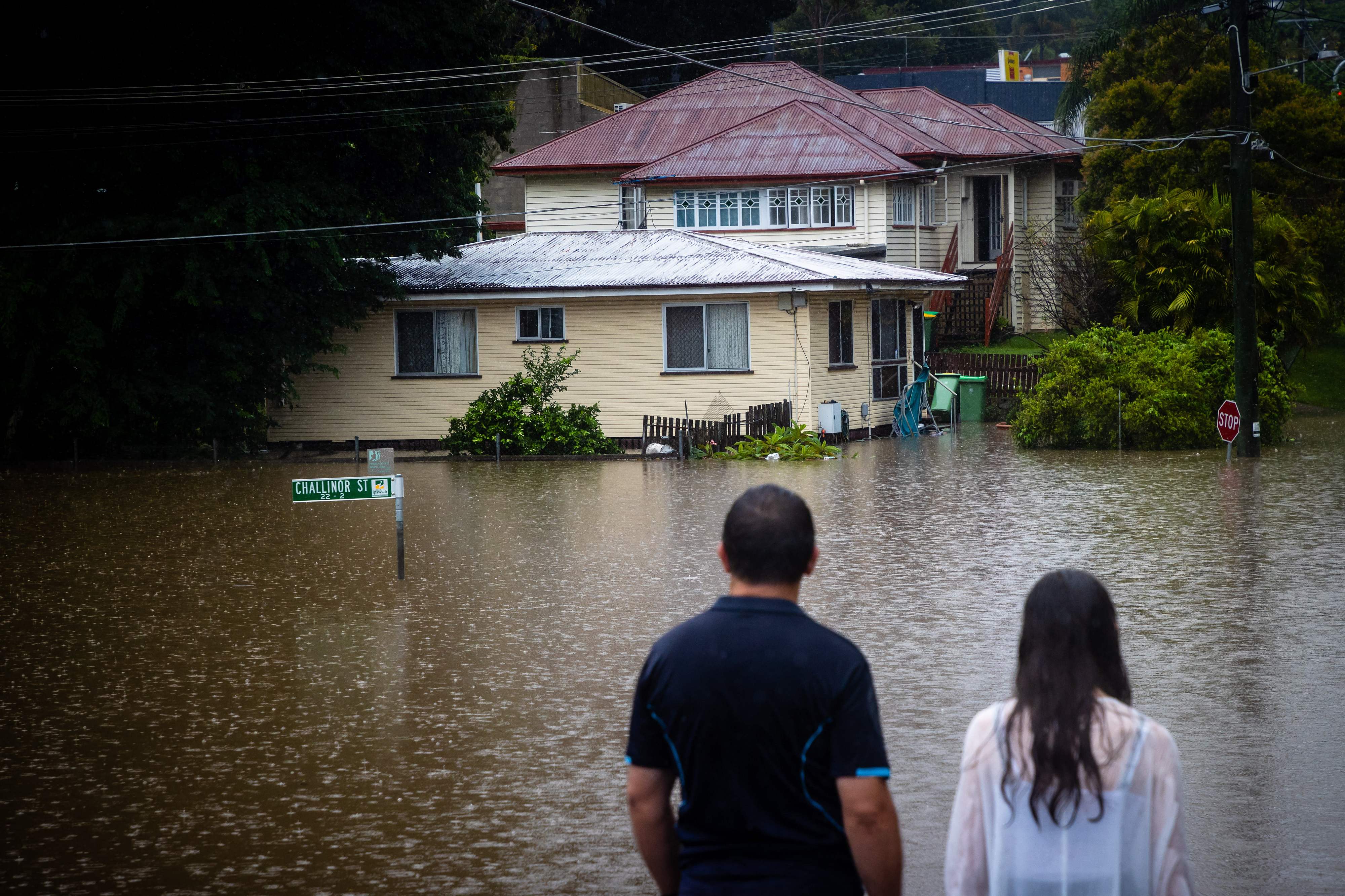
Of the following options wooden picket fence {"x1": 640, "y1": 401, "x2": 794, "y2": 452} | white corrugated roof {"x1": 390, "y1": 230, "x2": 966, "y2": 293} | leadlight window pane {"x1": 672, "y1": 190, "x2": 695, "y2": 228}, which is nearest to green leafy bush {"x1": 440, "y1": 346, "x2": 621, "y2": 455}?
wooden picket fence {"x1": 640, "y1": 401, "x2": 794, "y2": 452}

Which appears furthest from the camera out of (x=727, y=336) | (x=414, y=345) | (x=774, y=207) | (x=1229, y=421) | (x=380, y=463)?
(x=774, y=207)

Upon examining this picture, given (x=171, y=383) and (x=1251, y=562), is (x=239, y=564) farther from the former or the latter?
(x=171, y=383)

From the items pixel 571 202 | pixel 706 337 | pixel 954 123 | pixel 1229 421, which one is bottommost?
pixel 1229 421

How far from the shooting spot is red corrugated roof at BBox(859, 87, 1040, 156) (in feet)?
142

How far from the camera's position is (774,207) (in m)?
38.3

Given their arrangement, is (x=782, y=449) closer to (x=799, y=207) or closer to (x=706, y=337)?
(x=706, y=337)

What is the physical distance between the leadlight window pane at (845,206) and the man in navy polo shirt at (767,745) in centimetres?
3527

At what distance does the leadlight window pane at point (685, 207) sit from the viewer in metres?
38.8

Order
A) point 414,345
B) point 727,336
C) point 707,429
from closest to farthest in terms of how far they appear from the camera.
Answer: point 707,429 < point 727,336 < point 414,345

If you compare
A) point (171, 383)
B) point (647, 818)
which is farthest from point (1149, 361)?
point (647, 818)

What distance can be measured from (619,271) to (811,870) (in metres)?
28.2

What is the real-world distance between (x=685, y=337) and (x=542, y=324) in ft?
10.1

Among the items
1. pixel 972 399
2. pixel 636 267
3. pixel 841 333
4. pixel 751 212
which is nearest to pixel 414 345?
pixel 636 267

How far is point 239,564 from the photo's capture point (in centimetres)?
1565
